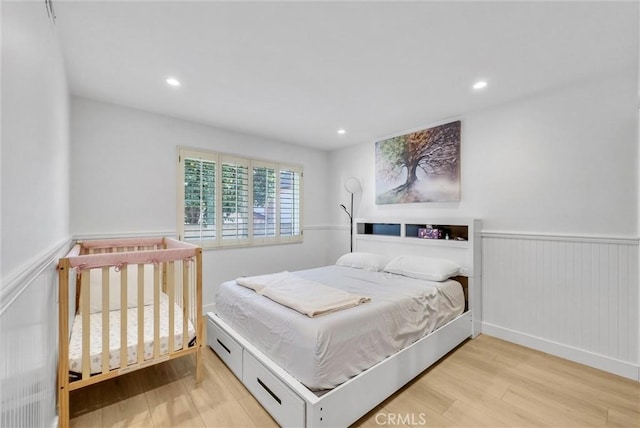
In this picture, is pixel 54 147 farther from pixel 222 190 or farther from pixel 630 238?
pixel 630 238

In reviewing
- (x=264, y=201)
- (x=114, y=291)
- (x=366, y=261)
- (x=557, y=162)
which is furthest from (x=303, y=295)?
(x=557, y=162)

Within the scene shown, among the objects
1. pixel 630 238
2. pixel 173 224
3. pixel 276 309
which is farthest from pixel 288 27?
pixel 630 238

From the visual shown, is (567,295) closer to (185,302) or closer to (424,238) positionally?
(424,238)

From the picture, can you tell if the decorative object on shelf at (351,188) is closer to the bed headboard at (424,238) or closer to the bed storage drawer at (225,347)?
the bed headboard at (424,238)

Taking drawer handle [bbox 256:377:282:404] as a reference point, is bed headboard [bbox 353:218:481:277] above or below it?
above

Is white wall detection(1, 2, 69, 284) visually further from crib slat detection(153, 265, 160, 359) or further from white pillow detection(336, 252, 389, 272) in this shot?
white pillow detection(336, 252, 389, 272)

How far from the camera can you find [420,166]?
3469mm

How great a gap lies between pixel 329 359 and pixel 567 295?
2.36 meters

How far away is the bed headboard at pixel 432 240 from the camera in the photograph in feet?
9.50

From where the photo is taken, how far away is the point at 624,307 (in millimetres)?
2199

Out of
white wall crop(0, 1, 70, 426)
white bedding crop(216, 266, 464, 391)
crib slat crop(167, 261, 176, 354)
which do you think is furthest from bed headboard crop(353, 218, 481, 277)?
white wall crop(0, 1, 70, 426)

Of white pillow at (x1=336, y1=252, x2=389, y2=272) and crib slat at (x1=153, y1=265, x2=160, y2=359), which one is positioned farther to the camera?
white pillow at (x1=336, y1=252, x2=389, y2=272)

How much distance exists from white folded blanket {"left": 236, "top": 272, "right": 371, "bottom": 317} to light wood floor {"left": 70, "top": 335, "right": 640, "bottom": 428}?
2.25 feet

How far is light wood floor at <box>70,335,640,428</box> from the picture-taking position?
1705 millimetres
